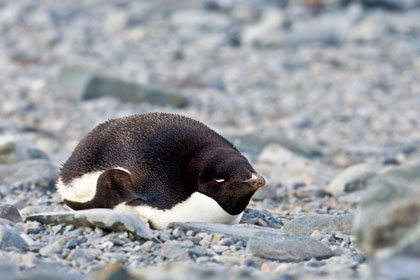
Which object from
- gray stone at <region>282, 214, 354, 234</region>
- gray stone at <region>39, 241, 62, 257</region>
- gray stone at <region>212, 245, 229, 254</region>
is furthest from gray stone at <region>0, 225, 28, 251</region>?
gray stone at <region>282, 214, 354, 234</region>

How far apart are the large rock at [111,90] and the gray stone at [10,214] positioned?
22.5 feet

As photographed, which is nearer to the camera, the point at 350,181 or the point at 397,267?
the point at 397,267

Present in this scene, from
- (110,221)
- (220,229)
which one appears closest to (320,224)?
(220,229)

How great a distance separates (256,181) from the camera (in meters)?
4.93

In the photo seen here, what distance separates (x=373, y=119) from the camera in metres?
12.2

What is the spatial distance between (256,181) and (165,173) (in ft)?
1.98

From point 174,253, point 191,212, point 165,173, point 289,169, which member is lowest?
point 174,253

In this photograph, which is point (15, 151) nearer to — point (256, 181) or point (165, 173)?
point (165, 173)

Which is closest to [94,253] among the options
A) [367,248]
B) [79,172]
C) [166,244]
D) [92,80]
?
[166,244]

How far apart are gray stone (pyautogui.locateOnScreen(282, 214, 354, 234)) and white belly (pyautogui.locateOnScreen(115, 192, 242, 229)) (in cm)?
51

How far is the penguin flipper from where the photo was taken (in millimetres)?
Answer: 5219

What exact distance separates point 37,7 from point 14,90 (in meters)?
5.42

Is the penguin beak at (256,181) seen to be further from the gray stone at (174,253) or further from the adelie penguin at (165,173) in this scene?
the gray stone at (174,253)

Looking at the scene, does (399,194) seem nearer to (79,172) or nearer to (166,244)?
(166,244)
